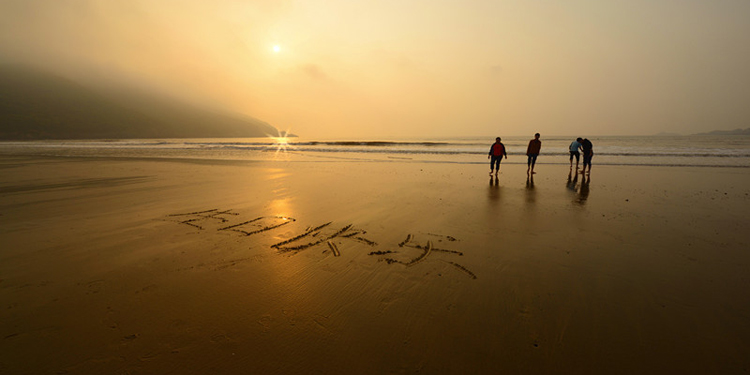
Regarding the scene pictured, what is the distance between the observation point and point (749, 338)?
2580mm

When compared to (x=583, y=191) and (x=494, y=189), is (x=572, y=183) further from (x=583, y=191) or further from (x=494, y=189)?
(x=494, y=189)

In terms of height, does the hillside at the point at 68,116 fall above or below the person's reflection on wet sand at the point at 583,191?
above

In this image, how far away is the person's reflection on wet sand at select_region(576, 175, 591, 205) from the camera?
841 cm

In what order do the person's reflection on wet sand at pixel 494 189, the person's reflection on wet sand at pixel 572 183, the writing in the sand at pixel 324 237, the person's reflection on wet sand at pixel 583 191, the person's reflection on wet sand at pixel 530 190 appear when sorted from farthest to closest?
the person's reflection on wet sand at pixel 572 183 < the person's reflection on wet sand at pixel 494 189 < the person's reflection on wet sand at pixel 530 190 < the person's reflection on wet sand at pixel 583 191 < the writing in the sand at pixel 324 237

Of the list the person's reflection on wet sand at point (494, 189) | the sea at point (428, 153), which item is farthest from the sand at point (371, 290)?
the sea at point (428, 153)

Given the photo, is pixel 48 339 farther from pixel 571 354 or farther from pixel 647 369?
pixel 647 369

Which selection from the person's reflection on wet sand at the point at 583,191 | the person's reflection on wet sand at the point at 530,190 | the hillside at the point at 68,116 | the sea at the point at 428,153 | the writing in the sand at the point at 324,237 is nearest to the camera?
the writing in the sand at the point at 324,237

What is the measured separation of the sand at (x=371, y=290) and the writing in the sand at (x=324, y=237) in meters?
0.05

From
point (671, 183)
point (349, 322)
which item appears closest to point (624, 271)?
point (349, 322)

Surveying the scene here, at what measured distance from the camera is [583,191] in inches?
386

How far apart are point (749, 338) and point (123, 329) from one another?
5.84 m

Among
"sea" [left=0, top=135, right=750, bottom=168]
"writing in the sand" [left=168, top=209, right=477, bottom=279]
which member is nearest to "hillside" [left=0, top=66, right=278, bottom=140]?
"sea" [left=0, top=135, right=750, bottom=168]

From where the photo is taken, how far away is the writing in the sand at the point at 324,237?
14.4ft

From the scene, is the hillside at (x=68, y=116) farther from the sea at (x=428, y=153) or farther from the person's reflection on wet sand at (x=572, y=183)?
the person's reflection on wet sand at (x=572, y=183)
